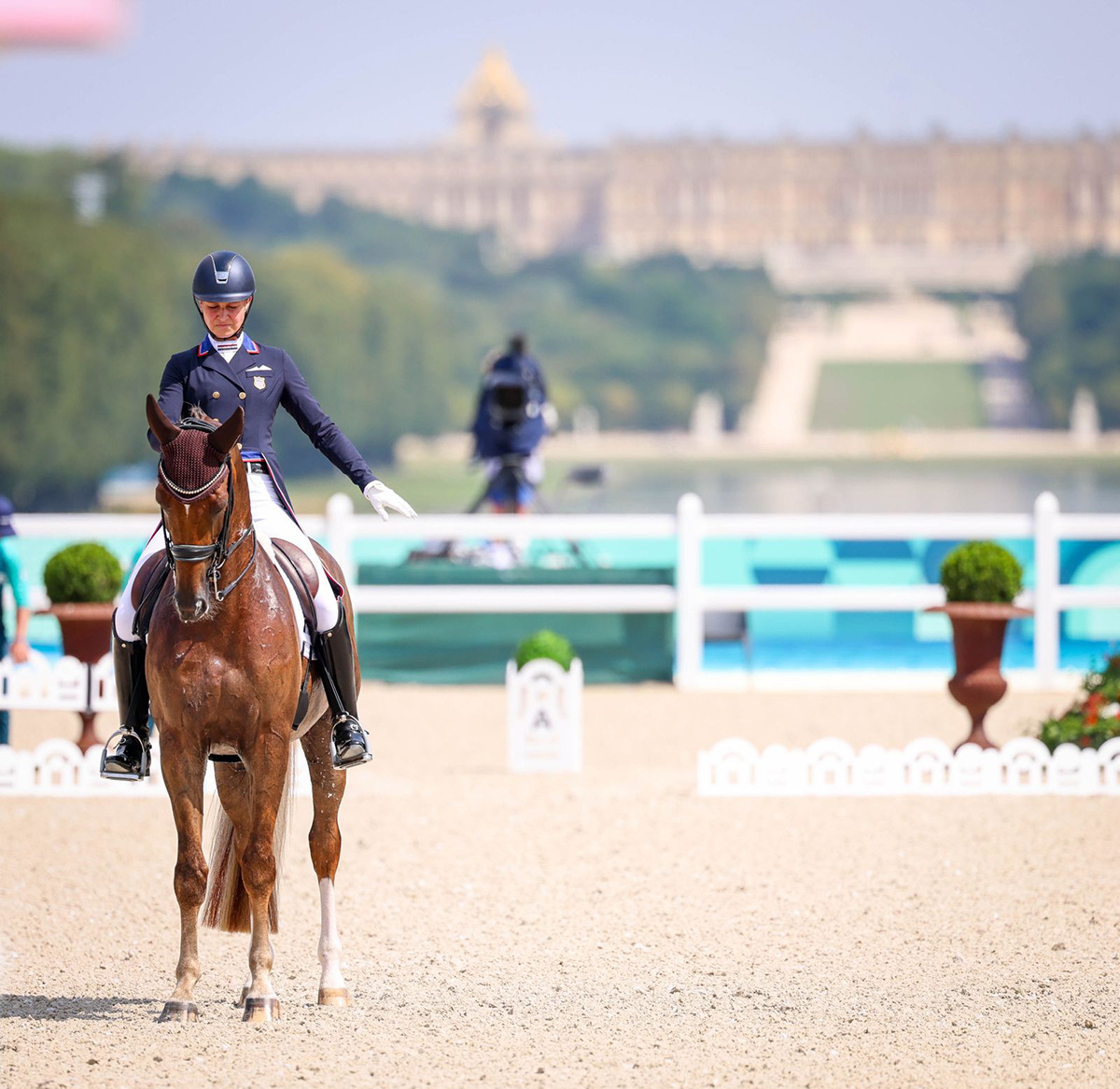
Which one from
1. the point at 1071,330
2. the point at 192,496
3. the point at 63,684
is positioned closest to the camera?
the point at 192,496

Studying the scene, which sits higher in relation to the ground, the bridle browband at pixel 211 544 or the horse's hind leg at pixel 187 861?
the bridle browband at pixel 211 544

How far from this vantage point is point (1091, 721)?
31.0 ft

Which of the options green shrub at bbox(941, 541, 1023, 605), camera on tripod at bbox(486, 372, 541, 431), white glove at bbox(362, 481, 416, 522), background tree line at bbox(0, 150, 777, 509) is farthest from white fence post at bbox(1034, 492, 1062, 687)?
background tree line at bbox(0, 150, 777, 509)

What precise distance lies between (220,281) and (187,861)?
62.2 inches

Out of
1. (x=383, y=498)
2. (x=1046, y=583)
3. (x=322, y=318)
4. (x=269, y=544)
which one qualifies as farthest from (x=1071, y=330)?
(x=269, y=544)

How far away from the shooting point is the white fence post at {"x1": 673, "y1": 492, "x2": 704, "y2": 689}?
13133 mm

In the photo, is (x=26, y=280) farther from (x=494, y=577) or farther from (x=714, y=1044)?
(x=714, y=1044)

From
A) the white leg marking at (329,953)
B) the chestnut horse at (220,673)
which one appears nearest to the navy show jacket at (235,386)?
the chestnut horse at (220,673)

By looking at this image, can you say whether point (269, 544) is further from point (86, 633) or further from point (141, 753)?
point (86, 633)

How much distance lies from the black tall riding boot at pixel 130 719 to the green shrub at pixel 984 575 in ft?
16.5

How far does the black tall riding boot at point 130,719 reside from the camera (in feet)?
18.2

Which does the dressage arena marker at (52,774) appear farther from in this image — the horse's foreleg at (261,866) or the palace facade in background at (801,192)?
the palace facade in background at (801,192)

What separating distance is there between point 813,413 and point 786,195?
5904 cm

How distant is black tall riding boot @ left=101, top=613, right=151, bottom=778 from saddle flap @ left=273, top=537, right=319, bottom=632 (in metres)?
0.44
